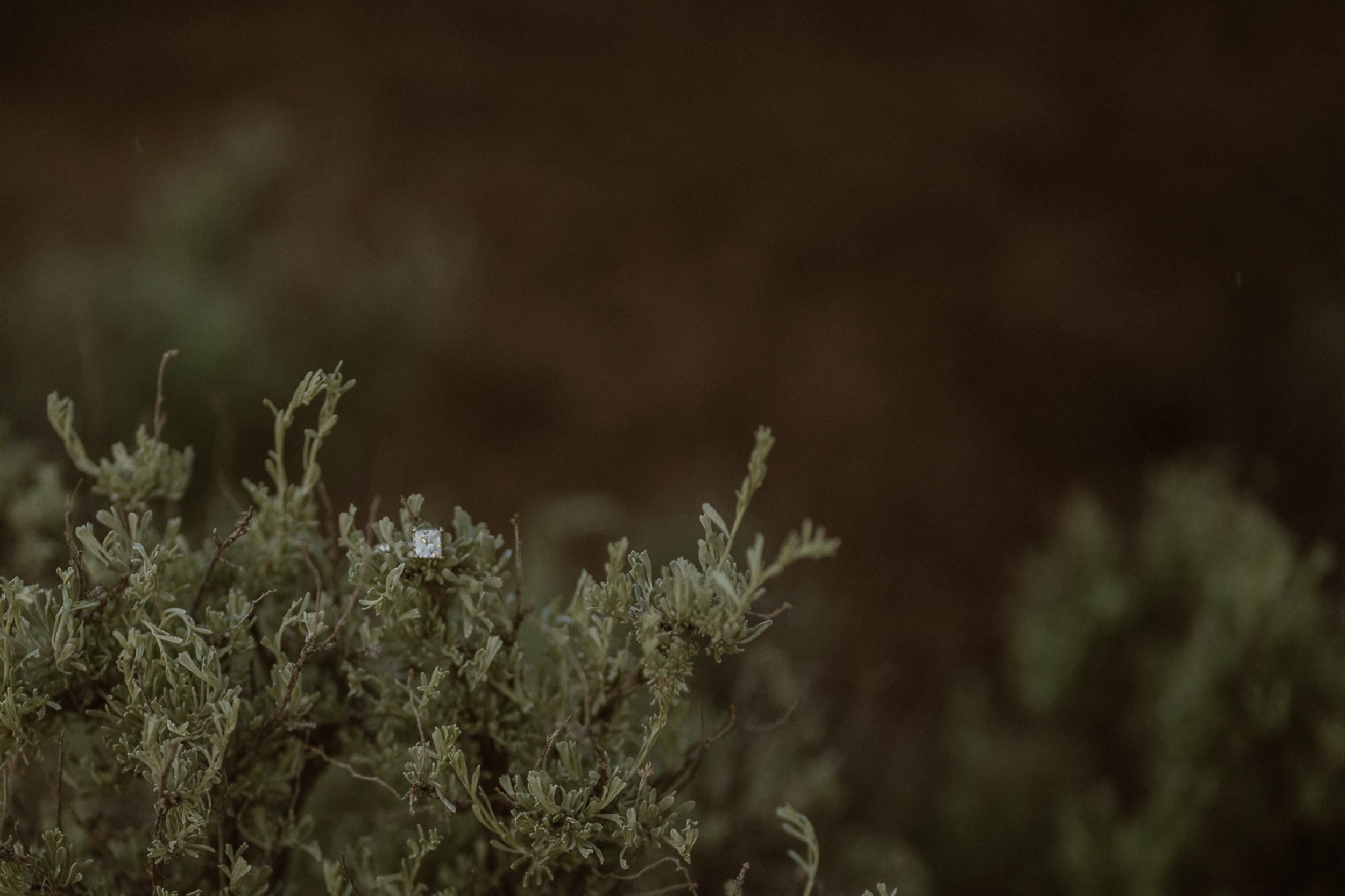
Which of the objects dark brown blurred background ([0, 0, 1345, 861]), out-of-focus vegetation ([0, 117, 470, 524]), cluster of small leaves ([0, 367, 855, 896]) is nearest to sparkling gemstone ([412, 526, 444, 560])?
cluster of small leaves ([0, 367, 855, 896])

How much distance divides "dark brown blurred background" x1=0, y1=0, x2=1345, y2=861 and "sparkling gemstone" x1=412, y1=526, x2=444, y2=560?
4.56 metres

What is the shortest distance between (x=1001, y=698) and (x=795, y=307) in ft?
11.9

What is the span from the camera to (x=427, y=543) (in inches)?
37.8

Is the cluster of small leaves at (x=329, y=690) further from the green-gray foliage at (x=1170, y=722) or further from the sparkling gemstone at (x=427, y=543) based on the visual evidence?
the green-gray foliage at (x=1170, y=722)

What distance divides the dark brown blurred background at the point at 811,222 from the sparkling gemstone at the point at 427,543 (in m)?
4.56

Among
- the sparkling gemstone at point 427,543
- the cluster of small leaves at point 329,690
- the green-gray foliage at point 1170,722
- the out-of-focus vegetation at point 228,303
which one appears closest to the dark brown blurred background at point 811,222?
the out-of-focus vegetation at point 228,303

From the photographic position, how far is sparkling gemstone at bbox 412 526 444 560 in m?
0.95

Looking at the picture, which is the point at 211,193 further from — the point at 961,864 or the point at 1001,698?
the point at 1001,698

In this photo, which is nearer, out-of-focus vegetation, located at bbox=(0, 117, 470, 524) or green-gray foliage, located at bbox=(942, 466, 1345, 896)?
green-gray foliage, located at bbox=(942, 466, 1345, 896)

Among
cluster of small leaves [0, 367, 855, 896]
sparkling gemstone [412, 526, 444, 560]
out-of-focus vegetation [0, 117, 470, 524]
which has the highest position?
sparkling gemstone [412, 526, 444, 560]

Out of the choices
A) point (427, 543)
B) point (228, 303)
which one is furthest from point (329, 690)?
point (228, 303)

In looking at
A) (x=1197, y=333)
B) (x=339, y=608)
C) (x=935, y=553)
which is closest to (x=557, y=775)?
(x=339, y=608)

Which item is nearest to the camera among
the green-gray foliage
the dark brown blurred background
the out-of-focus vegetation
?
the green-gray foliage

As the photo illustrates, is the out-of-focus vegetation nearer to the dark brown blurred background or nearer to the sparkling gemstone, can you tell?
the dark brown blurred background
